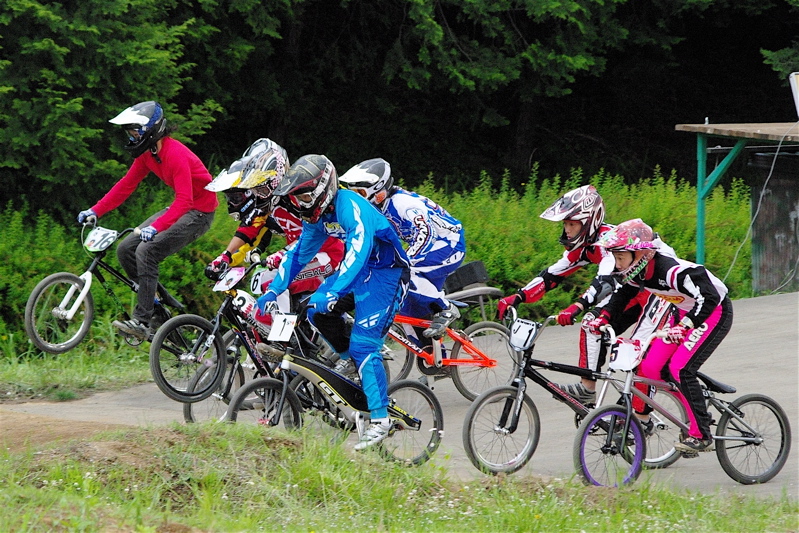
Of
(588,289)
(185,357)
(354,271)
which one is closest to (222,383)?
(185,357)

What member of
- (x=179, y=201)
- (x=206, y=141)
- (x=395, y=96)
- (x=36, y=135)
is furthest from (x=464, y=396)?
(x=395, y=96)

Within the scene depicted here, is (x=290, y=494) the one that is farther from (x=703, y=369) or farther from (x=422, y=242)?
(x=703, y=369)

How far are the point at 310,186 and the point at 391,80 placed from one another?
1598 cm

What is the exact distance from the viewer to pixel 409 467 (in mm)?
6883

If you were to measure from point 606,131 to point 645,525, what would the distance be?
869 inches

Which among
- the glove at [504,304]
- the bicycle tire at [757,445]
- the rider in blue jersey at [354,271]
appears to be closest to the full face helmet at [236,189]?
the rider in blue jersey at [354,271]

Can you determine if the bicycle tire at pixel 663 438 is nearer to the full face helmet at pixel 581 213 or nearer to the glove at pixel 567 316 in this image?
the glove at pixel 567 316

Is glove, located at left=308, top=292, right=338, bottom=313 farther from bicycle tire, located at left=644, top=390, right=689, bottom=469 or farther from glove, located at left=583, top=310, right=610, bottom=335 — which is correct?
bicycle tire, located at left=644, top=390, right=689, bottom=469

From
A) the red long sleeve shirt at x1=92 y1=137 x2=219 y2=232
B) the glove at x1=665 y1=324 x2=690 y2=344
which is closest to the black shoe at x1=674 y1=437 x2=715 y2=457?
the glove at x1=665 y1=324 x2=690 y2=344

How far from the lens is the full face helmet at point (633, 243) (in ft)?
23.7

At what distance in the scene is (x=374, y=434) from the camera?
7.12 metres

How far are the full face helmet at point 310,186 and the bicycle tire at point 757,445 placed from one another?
3152mm

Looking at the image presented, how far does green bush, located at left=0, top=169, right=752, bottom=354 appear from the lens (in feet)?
35.6

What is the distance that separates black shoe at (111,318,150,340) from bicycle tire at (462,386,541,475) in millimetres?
3415
